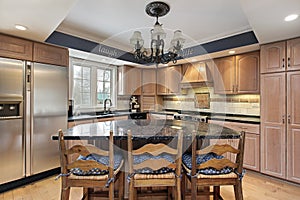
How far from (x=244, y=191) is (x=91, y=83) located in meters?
3.79

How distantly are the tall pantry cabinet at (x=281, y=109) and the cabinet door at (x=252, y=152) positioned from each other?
0.28 ft

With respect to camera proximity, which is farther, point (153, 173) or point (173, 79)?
point (173, 79)

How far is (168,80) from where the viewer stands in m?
5.15

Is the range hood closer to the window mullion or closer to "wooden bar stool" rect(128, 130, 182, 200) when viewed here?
the window mullion

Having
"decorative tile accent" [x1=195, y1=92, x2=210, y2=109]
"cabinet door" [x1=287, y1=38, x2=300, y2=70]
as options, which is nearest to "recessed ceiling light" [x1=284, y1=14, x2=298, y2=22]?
"cabinet door" [x1=287, y1=38, x2=300, y2=70]

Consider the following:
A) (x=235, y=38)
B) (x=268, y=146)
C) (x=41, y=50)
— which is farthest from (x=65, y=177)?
(x=235, y=38)

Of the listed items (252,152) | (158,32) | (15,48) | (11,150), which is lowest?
(252,152)

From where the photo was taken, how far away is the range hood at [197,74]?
420cm

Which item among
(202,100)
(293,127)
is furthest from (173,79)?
(293,127)

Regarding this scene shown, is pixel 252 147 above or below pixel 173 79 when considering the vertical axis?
below

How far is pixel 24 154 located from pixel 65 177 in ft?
5.49

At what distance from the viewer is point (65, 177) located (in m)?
1.56

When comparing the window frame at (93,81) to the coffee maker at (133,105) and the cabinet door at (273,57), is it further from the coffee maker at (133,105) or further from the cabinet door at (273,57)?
the cabinet door at (273,57)

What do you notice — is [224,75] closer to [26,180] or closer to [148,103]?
[148,103]
